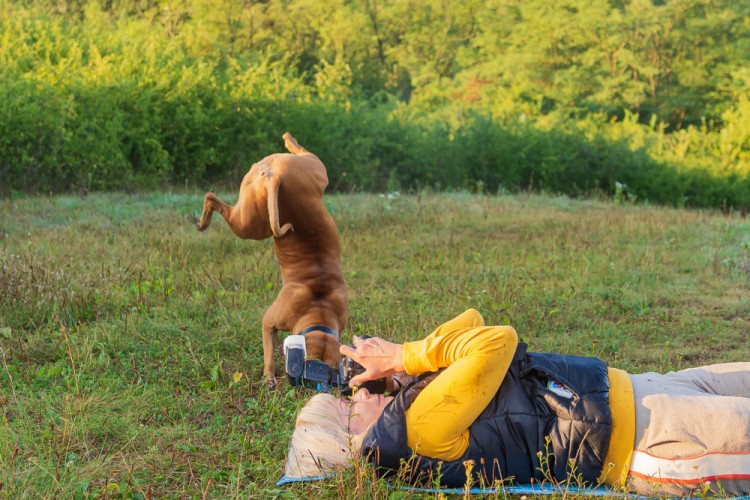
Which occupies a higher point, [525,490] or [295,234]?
[295,234]

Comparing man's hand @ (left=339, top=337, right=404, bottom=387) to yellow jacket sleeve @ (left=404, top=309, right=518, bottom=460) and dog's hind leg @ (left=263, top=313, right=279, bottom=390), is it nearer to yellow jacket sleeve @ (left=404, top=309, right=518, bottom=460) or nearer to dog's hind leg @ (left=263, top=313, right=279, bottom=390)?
yellow jacket sleeve @ (left=404, top=309, right=518, bottom=460)

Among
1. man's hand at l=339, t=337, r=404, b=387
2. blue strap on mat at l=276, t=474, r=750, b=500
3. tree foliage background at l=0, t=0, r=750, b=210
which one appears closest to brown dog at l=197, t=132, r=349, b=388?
man's hand at l=339, t=337, r=404, b=387

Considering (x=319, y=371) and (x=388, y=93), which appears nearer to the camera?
(x=319, y=371)

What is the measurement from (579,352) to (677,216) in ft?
27.8

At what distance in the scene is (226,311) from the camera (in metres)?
6.29

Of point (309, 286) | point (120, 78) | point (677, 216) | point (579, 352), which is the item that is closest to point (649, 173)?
point (677, 216)

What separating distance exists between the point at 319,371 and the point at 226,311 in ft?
8.16

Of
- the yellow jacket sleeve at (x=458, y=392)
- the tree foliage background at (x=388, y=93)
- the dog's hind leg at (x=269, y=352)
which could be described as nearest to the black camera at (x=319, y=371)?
the yellow jacket sleeve at (x=458, y=392)

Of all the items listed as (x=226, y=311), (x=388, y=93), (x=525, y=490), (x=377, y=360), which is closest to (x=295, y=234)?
(x=377, y=360)

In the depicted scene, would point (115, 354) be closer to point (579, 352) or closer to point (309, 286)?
point (309, 286)

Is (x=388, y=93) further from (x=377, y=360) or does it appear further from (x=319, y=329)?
(x=377, y=360)

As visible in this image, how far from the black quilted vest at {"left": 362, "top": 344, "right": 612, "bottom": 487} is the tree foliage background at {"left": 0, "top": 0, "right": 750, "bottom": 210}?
1061cm

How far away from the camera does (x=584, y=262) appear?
8688 millimetres

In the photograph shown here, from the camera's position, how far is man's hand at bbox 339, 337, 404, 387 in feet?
12.1
